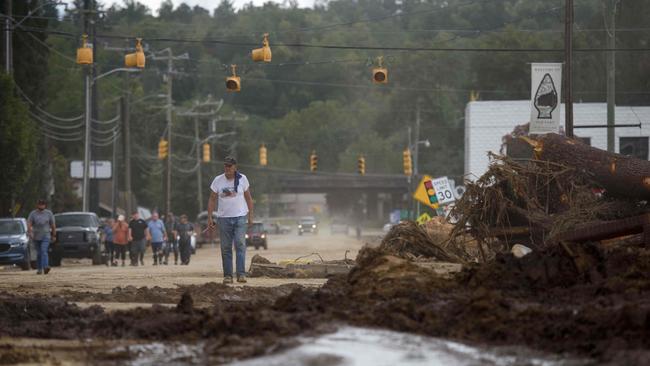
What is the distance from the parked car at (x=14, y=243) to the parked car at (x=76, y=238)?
4.06m

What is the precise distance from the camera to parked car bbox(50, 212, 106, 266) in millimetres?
42000

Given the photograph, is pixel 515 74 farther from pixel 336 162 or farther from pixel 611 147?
pixel 336 162

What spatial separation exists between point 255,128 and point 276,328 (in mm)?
144138

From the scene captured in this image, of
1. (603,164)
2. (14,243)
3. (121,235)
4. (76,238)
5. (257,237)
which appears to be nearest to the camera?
(603,164)

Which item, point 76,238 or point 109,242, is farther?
point 109,242

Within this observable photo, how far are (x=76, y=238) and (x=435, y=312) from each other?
3259 cm

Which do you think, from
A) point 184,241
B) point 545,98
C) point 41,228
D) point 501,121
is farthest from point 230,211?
point 501,121

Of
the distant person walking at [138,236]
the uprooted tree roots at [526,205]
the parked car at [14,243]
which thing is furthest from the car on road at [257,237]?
→ the uprooted tree roots at [526,205]

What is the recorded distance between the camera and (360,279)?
13.5 metres

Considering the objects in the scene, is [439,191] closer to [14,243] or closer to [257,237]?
[14,243]

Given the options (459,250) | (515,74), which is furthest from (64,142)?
(459,250)

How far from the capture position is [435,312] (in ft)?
36.4

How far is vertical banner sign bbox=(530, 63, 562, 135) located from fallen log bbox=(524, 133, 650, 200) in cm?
1064

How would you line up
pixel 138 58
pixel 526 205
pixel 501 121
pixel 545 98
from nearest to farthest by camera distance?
pixel 526 205
pixel 545 98
pixel 138 58
pixel 501 121
